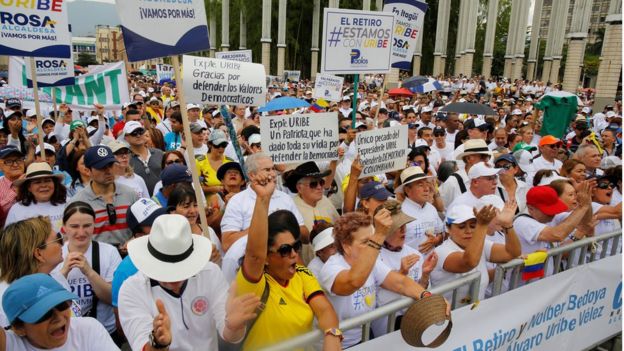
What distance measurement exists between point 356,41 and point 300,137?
5.93ft

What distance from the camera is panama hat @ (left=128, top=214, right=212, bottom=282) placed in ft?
8.00

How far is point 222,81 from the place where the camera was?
4320 millimetres

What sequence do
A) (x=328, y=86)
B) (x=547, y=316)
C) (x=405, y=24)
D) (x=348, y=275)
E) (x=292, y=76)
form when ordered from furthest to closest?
1. (x=292, y=76)
2. (x=328, y=86)
3. (x=405, y=24)
4. (x=547, y=316)
5. (x=348, y=275)

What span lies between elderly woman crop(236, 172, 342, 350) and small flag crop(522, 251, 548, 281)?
1899 millimetres

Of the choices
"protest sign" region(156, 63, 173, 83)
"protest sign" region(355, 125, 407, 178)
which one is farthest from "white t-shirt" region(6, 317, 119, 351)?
"protest sign" region(156, 63, 173, 83)

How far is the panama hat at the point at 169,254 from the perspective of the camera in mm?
2438

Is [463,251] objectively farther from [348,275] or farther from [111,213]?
[111,213]

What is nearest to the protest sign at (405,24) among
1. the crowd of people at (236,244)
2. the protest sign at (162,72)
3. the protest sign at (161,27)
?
the crowd of people at (236,244)

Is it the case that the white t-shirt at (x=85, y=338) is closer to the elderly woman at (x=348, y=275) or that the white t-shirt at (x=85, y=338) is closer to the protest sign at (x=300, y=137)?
the elderly woman at (x=348, y=275)

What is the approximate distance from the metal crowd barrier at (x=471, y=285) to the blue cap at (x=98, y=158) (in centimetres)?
256

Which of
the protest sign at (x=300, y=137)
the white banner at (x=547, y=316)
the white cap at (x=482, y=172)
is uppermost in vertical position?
the protest sign at (x=300, y=137)

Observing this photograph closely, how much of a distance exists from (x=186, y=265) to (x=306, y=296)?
71 cm

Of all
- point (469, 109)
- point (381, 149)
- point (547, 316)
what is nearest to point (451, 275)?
point (547, 316)

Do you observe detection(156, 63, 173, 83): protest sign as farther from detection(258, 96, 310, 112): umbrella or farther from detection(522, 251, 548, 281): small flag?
detection(522, 251, 548, 281): small flag
